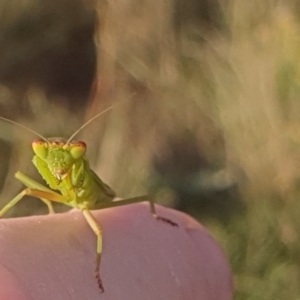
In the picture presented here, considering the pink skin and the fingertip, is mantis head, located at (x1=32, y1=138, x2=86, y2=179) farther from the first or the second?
the fingertip

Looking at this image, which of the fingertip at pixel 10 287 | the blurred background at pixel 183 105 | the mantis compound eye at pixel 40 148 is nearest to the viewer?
the fingertip at pixel 10 287

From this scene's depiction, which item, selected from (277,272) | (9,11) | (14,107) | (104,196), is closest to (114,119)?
(14,107)

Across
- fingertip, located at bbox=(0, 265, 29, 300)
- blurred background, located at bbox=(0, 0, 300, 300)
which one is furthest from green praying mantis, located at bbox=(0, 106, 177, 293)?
blurred background, located at bbox=(0, 0, 300, 300)

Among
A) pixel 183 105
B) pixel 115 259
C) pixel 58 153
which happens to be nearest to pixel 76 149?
pixel 58 153

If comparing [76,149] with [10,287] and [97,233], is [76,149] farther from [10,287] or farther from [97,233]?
[10,287]

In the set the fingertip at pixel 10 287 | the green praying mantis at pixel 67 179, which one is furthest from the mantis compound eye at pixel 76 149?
the fingertip at pixel 10 287

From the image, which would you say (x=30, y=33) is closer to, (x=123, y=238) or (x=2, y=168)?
(x=2, y=168)

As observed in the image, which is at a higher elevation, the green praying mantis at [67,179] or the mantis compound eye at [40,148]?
the mantis compound eye at [40,148]

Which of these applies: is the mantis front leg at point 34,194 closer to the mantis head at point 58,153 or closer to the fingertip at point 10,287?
the mantis head at point 58,153
